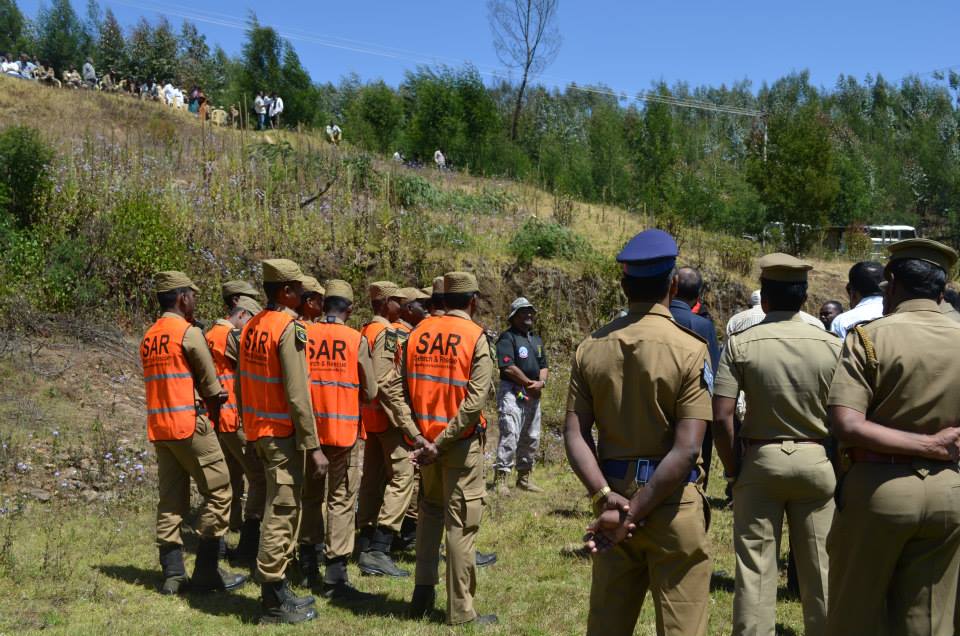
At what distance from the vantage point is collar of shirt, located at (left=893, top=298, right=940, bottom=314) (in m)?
3.80

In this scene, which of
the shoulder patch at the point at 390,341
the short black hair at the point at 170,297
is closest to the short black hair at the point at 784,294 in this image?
the shoulder patch at the point at 390,341

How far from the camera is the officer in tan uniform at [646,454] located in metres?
3.48

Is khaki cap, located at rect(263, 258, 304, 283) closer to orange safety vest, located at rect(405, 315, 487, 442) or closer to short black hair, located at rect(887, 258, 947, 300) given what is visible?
orange safety vest, located at rect(405, 315, 487, 442)

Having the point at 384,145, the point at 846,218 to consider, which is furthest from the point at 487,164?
the point at 846,218

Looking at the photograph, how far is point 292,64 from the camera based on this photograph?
30.4 m

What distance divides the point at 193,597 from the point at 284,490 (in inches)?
55.1

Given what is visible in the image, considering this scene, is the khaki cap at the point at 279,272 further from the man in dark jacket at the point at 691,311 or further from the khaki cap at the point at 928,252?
the khaki cap at the point at 928,252

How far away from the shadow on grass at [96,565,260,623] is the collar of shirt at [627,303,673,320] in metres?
3.69

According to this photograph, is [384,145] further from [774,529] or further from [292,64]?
[774,529]

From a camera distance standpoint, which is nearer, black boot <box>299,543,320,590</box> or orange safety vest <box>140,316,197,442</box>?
orange safety vest <box>140,316,197,442</box>

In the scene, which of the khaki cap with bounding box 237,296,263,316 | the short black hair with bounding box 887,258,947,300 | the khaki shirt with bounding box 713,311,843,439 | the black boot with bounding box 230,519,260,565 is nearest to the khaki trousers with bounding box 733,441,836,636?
the khaki shirt with bounding box 713,311,843,439

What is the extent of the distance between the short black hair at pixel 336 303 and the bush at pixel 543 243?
10110mm

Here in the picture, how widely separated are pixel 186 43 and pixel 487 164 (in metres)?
46.9

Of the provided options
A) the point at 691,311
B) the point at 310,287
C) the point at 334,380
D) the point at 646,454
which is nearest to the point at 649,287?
the point at 646,454
